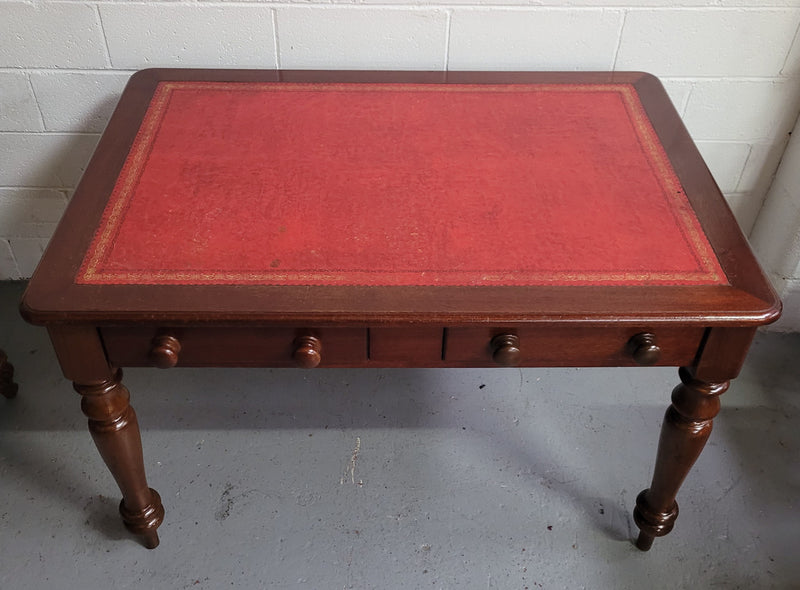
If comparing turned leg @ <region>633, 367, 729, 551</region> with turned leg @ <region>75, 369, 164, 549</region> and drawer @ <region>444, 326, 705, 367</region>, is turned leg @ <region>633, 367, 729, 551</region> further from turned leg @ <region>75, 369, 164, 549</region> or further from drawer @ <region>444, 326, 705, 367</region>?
turned leg @ <region>75, 369, 164, 549</region>

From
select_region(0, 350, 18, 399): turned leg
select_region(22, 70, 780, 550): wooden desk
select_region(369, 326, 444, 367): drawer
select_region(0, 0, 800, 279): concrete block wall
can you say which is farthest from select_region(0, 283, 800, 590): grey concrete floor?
select_region(0, 0, 800, 279): concrete block wall

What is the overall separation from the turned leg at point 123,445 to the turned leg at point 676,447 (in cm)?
104

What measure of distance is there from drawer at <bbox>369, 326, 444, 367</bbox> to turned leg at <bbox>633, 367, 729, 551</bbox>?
47 centimetres

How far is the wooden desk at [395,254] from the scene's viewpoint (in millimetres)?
1251

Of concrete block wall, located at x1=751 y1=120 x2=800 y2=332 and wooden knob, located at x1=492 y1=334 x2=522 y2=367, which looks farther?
concrete block wall, located at x1=751 y1=120 x2=800 y2=332

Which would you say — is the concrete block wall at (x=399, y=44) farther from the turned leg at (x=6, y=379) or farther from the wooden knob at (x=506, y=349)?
the wooden knob at (x=506, y=349)

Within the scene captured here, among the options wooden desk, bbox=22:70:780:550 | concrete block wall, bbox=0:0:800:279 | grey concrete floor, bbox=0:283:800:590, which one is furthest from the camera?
concrete block wall, bbox=0:0:800:279

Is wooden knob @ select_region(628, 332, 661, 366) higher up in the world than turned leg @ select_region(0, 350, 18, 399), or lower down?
higher up

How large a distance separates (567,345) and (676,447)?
1.20 ft

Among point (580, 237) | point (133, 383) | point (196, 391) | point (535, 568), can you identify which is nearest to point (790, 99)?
point (580, 237)

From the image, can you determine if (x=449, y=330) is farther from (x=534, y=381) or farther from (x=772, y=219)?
(x=772, y=219)

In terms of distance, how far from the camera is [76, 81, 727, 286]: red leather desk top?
1.31 meters

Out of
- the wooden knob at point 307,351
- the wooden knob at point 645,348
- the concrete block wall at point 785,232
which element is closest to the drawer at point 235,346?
the wooden knob at point 307,351

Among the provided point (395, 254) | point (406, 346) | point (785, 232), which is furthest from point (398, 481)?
point (785, 232)
